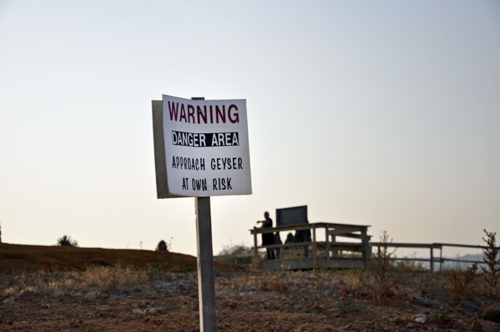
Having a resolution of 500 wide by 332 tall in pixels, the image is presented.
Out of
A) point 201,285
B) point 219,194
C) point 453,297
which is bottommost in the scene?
point 453,297

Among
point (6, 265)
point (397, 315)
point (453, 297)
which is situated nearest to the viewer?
point (397, 315)

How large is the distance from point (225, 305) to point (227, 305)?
4cm

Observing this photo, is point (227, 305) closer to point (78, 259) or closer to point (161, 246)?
point (78, 259)

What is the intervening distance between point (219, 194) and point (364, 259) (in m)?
13.0

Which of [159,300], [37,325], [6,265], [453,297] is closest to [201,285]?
[37,325]

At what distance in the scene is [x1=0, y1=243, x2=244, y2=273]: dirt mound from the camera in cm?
1377

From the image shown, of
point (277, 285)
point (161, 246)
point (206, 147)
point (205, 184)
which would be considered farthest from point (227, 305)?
point (161, 246)

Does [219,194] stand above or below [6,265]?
above

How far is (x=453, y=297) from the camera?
10.4m

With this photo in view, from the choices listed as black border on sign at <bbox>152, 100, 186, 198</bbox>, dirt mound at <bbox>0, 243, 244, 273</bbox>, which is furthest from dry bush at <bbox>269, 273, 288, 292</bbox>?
black border on sign at <bbox>152, 100, 186, 198</bbox>

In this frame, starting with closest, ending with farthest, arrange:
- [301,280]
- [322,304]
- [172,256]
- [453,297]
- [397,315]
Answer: [397,315] → [322,304] → [453,297] → [301,280] → [172,256]

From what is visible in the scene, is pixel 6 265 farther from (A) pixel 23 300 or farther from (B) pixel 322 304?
(B) pixel 322 304

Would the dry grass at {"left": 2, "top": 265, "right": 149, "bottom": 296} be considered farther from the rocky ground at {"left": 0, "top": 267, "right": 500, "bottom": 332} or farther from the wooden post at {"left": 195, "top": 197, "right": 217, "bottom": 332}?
the wooden post at {"left": 195, "top": 197, "right": 217, "bottom": 332}

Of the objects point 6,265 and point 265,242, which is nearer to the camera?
point 6,265
